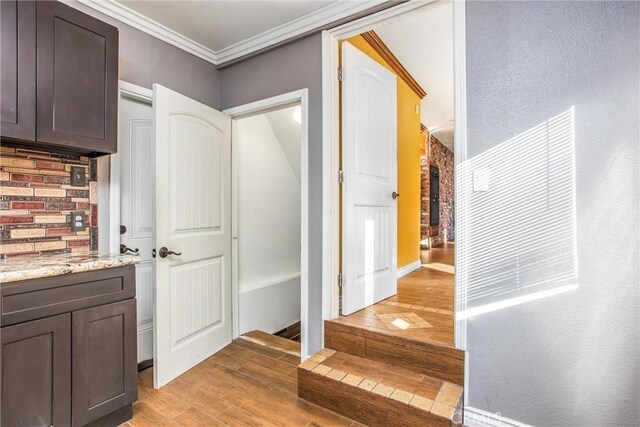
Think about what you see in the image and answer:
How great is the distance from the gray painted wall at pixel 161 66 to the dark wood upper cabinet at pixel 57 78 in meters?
0.39

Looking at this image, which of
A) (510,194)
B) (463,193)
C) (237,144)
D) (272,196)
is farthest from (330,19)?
(272,196)

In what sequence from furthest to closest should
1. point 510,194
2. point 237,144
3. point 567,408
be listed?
1. point 237,144
2. point 510,194
3. point 567,408

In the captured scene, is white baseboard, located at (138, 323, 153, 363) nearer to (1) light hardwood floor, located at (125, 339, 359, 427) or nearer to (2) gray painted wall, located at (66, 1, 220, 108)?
(1) light hardwood floor, located at (125, 339, 359, 427)

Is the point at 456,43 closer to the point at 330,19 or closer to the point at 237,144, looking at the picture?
the point at 330,19

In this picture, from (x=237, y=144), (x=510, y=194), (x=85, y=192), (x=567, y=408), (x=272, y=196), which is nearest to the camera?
(x=567, y=408)

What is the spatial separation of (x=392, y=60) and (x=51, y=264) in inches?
132

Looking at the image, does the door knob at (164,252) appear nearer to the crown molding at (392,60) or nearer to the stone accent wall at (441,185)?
the crown molding at (392,60)

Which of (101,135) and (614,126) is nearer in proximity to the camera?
(614,126)

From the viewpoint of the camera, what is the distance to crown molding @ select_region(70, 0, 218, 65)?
2084 millimetres

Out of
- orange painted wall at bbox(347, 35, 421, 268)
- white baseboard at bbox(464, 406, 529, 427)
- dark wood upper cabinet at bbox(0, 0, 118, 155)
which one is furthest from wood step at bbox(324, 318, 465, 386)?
dark wood upper cabinet at bbox(0, 0, 118, 155)

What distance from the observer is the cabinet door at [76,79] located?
1.61 m

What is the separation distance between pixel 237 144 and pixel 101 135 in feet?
3.91

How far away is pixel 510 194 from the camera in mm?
1637

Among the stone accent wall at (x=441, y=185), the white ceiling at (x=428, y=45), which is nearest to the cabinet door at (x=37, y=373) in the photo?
the white ceiling at (x=428, y=45)
